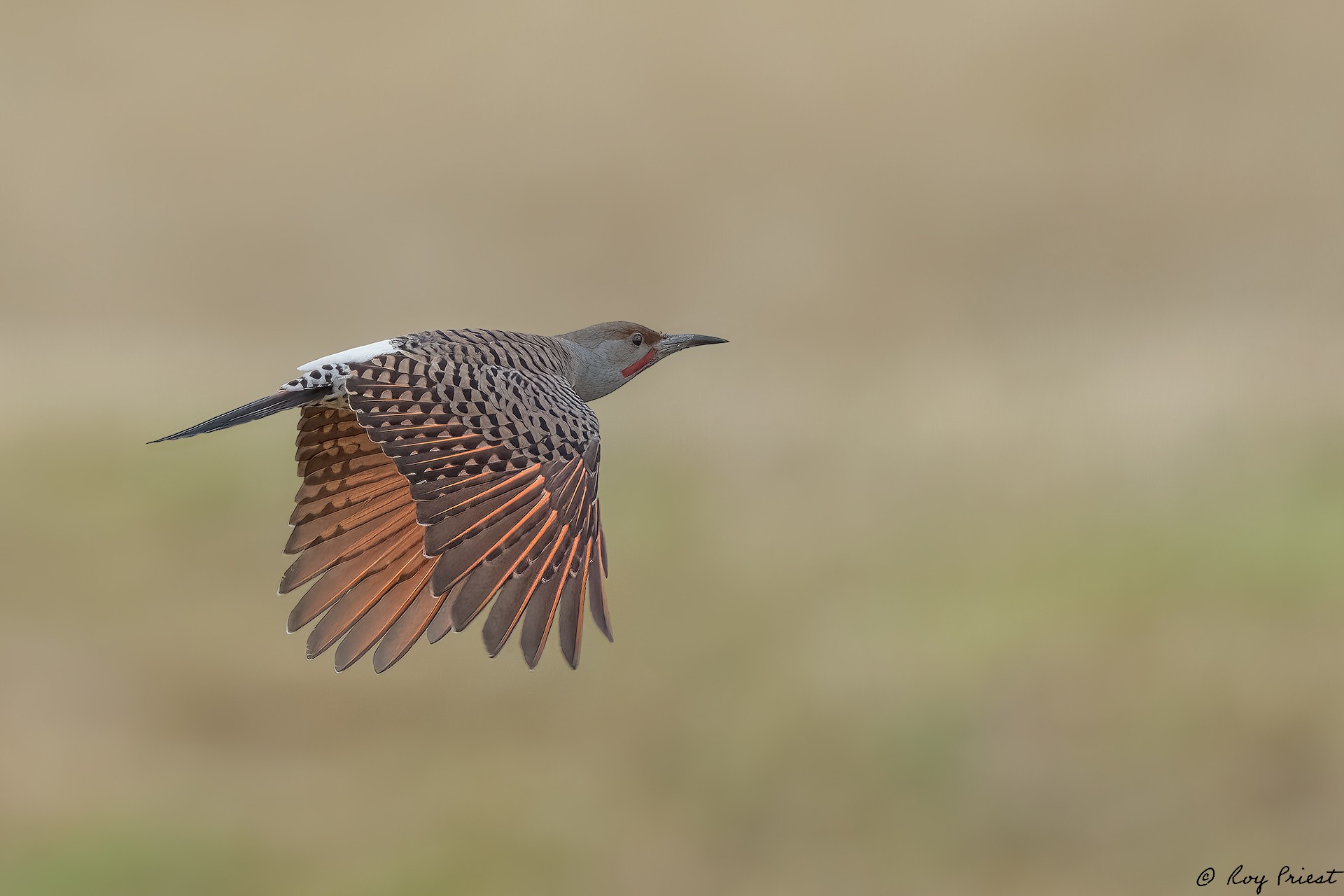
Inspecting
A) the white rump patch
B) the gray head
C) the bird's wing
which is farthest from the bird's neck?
the white rump patch

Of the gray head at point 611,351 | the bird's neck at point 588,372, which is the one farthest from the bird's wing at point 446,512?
the gray head at point 611,351

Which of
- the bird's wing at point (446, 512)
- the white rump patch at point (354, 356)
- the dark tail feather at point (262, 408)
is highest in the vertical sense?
the white rump patch at point (354, 356)

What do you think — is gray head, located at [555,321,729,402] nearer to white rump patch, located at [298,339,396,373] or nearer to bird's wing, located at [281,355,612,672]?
bird's wing, located at [281,355,612,672]

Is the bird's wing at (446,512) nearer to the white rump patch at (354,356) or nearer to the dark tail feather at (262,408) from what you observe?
the white rump patch at (354,356)

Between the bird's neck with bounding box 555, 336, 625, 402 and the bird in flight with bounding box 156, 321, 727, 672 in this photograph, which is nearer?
the bird in flight with bounding box 156, 321, 727, 672

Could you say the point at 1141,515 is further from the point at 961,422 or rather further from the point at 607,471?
the point at 607,471

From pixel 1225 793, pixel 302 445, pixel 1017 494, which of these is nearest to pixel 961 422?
pixel 1017 494

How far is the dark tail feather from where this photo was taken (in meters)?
5.45

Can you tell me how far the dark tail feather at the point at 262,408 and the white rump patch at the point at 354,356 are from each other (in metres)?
0.09

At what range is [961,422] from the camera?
1248 cm

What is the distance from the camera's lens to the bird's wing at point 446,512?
5.05m

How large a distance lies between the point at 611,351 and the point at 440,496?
2018 mm

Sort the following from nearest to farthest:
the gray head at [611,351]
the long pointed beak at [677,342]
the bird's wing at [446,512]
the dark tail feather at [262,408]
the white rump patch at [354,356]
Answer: the bird's wing at [446,512], the dark tail feather at [262,408], the white rump patch at [354,356], the gray head at [611,351], the long pointed beak at [677,342]

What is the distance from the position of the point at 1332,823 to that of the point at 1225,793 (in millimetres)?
604
